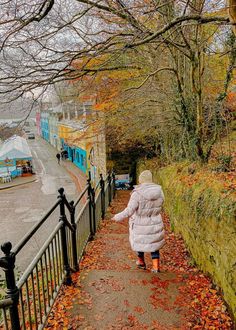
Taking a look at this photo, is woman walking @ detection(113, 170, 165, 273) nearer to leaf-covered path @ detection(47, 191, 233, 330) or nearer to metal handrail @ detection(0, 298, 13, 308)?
leaf-covered path @ detection(47, 191, 233, 330)

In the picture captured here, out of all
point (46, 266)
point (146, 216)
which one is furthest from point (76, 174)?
point (46, 266)

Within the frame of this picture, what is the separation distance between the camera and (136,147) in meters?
15.2

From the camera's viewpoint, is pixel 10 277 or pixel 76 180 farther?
pixel 76 180

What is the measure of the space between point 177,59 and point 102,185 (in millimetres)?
3775

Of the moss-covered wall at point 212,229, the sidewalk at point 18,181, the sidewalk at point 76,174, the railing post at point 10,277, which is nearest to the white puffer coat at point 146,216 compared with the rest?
the moss-covered wall at point 212,229

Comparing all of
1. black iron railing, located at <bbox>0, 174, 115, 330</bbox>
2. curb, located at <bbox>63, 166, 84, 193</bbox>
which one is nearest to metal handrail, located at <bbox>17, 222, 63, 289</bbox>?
black iron railing, located at <bbox>0, 174, 115, 330</bbox>

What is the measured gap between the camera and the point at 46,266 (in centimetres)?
287

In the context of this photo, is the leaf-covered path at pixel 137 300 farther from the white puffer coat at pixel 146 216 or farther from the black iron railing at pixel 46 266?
the white puffer coat at pixel 146 216

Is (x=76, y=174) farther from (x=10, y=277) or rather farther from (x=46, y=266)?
(x=10, y=277)

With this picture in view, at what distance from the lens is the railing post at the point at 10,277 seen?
1.89 m

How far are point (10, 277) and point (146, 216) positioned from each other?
2.29 m

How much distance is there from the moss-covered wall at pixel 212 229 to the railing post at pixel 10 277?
2.14 m

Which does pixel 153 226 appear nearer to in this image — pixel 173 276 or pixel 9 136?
pixel 173 276

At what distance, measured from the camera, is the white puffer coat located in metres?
3.91
